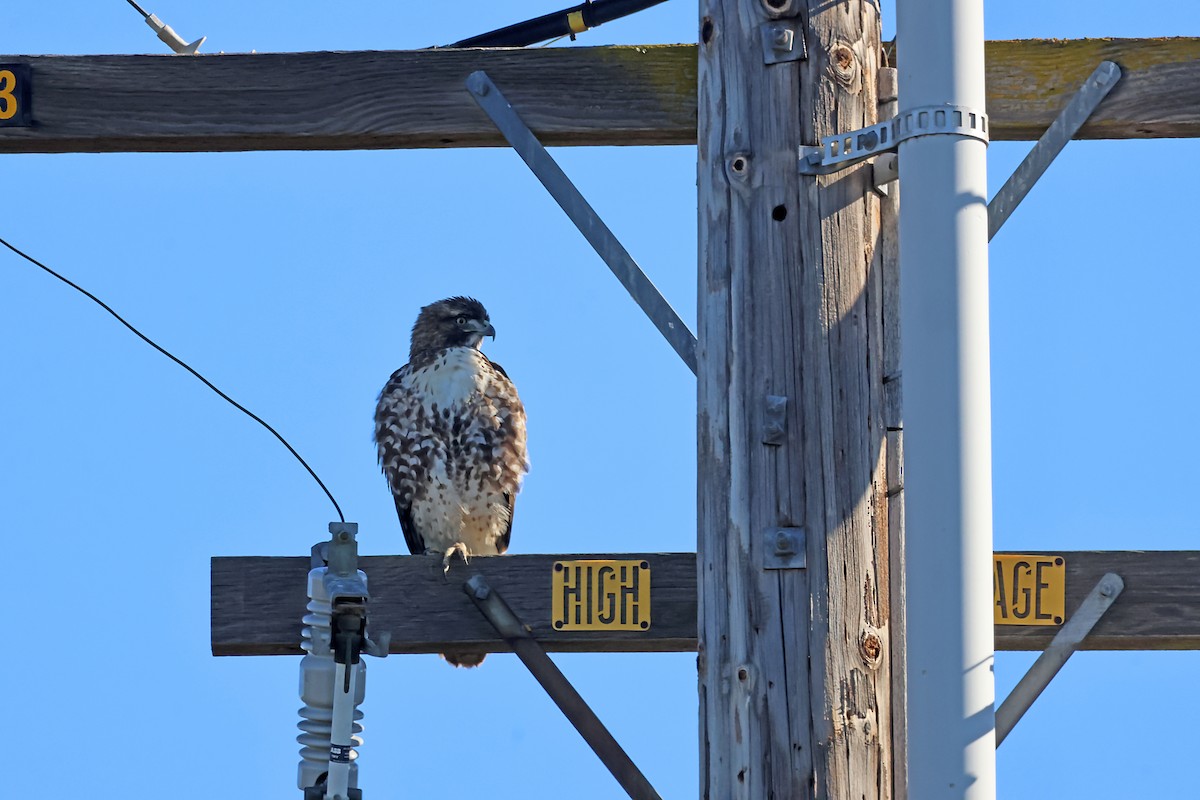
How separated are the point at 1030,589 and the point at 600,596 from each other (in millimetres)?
1082

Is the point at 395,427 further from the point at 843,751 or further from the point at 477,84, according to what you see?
the point at 843,751

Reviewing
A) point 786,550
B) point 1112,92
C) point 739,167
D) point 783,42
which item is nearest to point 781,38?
point 783,42

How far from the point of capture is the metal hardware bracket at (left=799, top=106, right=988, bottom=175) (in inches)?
133

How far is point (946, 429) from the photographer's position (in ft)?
10.8

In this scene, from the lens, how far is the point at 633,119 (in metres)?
4.90

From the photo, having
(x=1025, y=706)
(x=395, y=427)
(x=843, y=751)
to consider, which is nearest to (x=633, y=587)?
(x=1025, y=706)

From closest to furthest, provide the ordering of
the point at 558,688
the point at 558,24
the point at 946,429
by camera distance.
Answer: the point at 946,429
the point at 558,688
the point at 558,24

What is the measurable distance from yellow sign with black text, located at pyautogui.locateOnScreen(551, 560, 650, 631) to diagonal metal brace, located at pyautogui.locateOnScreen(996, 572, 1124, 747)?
0.98 m

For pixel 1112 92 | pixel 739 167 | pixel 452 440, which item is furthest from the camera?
pixel 452 440

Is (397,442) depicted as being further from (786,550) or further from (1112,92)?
(786,550)

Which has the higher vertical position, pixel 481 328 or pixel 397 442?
pixel 481 328

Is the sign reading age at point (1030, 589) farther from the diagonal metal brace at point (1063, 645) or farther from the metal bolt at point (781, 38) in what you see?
the metal bolt at point (781, 38)

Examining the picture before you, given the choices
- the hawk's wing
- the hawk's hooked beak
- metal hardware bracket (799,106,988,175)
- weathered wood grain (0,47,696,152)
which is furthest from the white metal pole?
the hawk's hooked beak

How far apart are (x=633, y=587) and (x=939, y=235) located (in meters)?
2.08
